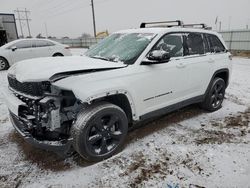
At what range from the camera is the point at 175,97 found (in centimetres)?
395

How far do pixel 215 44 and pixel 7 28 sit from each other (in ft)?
50.5

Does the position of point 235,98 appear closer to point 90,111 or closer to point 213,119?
point 213,119

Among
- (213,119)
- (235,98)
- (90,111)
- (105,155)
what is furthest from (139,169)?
(235,98)

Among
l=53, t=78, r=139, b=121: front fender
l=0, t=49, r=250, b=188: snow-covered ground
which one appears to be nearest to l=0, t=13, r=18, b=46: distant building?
l=0, t=49, r=250, b=188: snow-covered ground

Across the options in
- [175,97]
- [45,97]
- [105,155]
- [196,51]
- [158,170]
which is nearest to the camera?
[45,97]

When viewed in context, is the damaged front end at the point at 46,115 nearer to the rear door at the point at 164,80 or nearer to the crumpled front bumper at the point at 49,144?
the crumpled front bumper at the point at 49,144

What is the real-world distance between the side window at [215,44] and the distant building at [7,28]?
15.1 m

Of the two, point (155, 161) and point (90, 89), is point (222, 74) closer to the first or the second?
point (155, 161)

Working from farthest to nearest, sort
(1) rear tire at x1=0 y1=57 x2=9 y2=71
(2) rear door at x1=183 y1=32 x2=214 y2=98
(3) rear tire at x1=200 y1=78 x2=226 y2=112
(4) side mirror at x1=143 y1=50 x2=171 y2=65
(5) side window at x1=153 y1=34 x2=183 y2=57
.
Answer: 1. (1) rear tire at x1=0 y1=57 x2=9 y2=71
2. (3) rear tire at x1=200 y1=78 x2=226 y2=112
3. (2) rear door at x1=183 y1=32 x2=214 y2=98
4. (5) side window at x1=153 y1=34 x2=183 y2=57
5. (4) side mirror at x1=143 y1=50 x2=171 y2=65

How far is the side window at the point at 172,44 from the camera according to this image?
3.68 metres

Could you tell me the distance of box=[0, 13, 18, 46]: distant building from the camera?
15.5 metres

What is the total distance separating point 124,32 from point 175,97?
1535mm

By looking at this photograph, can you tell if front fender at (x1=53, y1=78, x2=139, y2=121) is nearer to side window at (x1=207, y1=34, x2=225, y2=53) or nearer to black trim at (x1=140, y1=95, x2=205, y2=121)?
black trim at (x1=140, y1=95, x2=205, y2=121)

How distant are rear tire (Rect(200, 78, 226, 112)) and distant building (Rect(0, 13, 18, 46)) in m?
15.3
